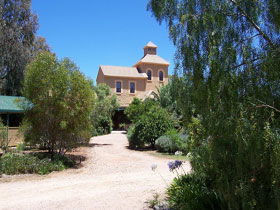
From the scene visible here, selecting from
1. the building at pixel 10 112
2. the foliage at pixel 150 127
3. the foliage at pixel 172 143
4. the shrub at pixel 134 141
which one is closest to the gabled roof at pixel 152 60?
the foliage at pixel 150 127

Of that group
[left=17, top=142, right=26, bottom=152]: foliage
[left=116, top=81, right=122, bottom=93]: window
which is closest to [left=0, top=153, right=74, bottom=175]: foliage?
[left=17, top=142, right=26, bottom=152]: foliage

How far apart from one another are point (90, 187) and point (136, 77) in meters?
32.6

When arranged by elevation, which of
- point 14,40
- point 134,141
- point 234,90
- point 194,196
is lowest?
point 194,196

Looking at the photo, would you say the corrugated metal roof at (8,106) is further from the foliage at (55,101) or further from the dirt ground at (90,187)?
the dirt ground at (90,187)

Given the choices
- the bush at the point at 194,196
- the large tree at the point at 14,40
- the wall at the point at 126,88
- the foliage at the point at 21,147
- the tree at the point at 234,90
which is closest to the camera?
the tree at the point at 234,90

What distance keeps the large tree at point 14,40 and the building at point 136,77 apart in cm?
1469

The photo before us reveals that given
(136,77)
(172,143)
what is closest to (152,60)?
(136,77)

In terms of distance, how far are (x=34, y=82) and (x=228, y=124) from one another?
11.2 metres

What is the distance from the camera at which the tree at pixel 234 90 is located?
3.70 meters

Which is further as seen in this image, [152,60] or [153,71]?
[152,60]

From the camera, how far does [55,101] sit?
13227 mm

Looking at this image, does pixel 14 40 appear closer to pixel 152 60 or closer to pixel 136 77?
pixel 136 77

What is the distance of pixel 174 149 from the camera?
16922mm

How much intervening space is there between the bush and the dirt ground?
2.60ft
